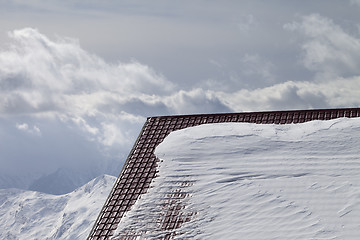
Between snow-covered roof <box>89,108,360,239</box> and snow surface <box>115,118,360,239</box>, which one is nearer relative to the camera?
snow surface <box>115,118,360,239</box>

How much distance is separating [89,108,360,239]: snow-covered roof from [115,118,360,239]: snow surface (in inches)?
2.6

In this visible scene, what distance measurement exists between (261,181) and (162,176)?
3233 mm

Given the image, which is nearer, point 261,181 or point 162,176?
point 261,181

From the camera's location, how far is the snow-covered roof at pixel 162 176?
613 inches

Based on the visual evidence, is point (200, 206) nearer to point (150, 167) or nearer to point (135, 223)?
point (135, 223)

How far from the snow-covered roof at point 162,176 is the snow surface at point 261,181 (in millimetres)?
65

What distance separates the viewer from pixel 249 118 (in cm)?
2089

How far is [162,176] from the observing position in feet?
58.0

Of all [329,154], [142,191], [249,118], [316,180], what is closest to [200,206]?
[142,191]

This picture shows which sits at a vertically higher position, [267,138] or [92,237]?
[267,138]

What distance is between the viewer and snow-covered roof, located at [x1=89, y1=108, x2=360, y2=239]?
15.6 m

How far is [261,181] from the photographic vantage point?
16.5 m

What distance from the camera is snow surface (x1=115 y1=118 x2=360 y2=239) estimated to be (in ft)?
47.7

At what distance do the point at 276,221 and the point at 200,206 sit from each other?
7.59 ft
